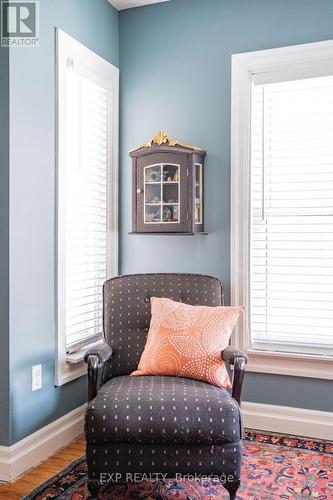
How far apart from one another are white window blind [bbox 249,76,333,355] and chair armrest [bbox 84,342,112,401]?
1043mm

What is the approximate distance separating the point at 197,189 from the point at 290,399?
140 centimetres

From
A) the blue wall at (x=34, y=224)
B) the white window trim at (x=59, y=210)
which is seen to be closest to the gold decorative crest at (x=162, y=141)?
the white window trim at (x=59, y=210)

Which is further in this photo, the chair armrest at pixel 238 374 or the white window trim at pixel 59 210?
the white window trim at pixel 59 210

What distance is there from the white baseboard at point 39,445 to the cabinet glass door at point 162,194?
4.14 feet

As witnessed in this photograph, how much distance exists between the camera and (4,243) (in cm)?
242

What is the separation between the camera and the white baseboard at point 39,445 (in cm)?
242

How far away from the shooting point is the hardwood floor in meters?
2.31

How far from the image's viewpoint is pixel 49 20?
2678 mm

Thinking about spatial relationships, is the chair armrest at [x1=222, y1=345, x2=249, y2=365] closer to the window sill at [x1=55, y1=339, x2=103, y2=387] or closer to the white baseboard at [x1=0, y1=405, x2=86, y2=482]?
the window sill at [x1=55, y1=339, x2=103, y2=387]

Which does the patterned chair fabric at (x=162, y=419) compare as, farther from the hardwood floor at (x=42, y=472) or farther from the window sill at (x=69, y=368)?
the window sill at (x=69, y=368)

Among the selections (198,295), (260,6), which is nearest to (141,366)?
(198,295)

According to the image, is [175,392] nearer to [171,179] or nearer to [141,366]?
[141,366]

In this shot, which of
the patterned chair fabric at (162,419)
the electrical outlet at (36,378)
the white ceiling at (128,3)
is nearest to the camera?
the patterned chair fabric at (162,419)

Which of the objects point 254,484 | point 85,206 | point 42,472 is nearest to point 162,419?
point 254,484
